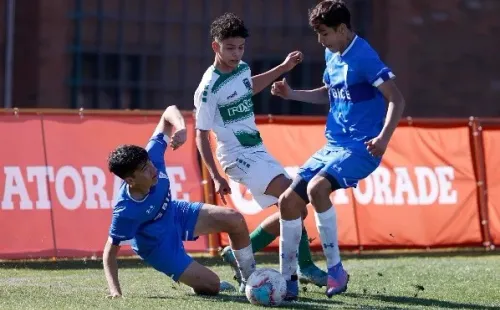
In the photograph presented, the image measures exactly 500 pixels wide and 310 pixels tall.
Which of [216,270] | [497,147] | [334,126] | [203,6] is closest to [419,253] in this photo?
[497,147]

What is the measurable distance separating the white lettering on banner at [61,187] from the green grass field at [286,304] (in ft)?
1.90

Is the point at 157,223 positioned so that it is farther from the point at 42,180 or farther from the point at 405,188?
the point at 405,188

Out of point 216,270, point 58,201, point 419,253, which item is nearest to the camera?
point 216,270

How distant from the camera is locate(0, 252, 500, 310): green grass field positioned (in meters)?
9.70

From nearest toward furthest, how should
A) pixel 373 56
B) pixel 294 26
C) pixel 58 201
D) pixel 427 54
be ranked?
pixel 373 56
pixel 58 201
pixel 294 26
pixel 427 54

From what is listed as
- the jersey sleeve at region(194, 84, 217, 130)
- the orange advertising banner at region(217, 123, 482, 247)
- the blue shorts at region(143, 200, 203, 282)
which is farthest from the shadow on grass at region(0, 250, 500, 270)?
the blue shorts at region(143, 200, 203, 282)

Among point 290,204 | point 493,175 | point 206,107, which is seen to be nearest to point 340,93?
point 290,204

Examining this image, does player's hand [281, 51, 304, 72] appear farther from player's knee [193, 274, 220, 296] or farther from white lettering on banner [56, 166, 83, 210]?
white lettering on banner [56, 166, 83, 210]

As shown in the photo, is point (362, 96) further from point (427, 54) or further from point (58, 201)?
point (427, 54)

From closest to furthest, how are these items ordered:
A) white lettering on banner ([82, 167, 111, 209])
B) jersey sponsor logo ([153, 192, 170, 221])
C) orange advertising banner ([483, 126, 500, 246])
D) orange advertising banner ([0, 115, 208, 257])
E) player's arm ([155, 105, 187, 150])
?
player's arm ([155, 105, 187, 150])
jersey sponsor logo ([153, 192, 170, 221])
orange advertising banner ([0, 115, 208, 257])
white lettering on banner ([82, 167, 111, 209])
orange advertising banner ([483, 126, 500, 246])

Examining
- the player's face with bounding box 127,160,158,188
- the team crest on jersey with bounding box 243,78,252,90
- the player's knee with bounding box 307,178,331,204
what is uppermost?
the team crest on jersey with bounding box 243,78,252,90

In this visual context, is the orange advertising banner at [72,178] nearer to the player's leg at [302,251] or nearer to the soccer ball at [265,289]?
the player's leg at [302,251]

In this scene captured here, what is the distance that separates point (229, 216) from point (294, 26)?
44.9 ft

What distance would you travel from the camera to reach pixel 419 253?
579 inches
